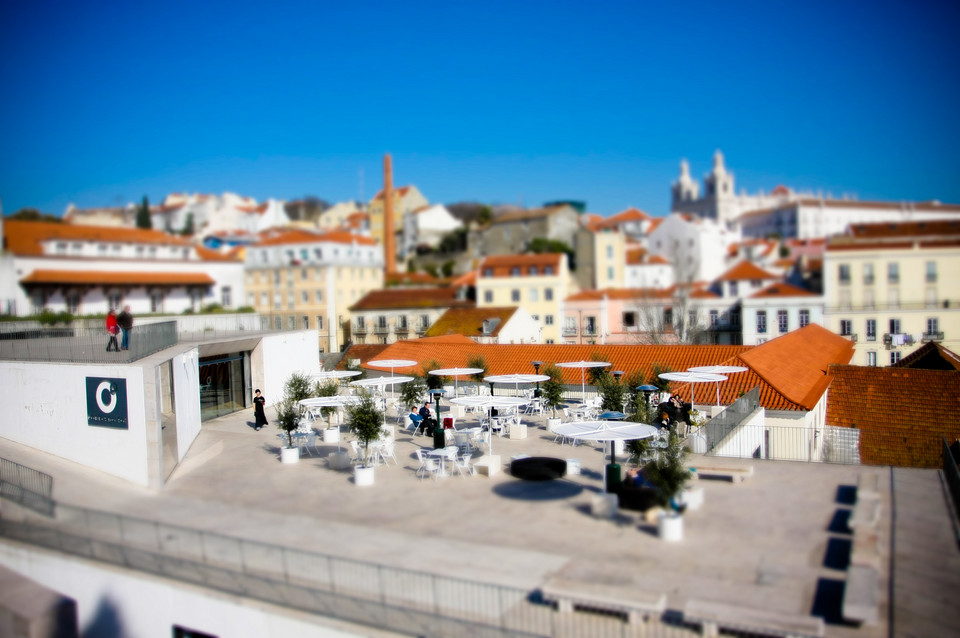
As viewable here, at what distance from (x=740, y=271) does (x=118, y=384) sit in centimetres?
6208

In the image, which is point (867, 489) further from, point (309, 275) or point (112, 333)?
point (309, 275)

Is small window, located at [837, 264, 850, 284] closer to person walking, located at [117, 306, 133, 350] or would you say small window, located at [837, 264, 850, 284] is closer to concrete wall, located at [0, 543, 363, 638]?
person walking, located at [117, 306, 133, 350]

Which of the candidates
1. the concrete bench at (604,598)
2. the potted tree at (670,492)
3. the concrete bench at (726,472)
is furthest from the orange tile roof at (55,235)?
the concrete bench at (604,598)

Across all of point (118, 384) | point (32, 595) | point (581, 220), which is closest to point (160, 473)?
point (118, 384)

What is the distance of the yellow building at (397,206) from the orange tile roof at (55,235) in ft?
172

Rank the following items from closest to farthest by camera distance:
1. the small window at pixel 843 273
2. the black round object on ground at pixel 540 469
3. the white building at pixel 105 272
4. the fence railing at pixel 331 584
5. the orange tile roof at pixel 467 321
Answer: the fence railing at pixel 331 584 < the black round object on ground at pixel 540 469 < the orange tile roof at pixel 467 321 < the white building at pixel 105 272 < the small window at pixel 843 273

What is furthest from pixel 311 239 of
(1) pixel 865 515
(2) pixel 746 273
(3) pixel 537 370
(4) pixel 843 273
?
(1) pixel 865 515

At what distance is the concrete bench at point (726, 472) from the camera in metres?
15.9

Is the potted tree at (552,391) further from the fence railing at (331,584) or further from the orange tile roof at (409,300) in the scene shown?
the orange tile roof at (409,300)

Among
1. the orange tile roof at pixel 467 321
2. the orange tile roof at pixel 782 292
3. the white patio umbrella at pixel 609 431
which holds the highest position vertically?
the orange tile roof at pixel 782 292

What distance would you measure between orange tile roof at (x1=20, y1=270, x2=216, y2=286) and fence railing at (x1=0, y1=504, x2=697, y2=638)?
4323 centimetres

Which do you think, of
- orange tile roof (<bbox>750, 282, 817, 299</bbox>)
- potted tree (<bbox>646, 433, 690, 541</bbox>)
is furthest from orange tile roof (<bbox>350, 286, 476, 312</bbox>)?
potted tree (<bbox>646, 433, 690, 541</bbox>)

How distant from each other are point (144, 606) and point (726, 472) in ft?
38.1

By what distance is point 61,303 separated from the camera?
51.9m
